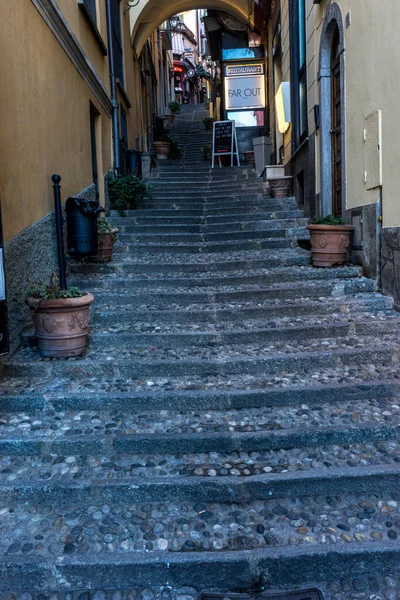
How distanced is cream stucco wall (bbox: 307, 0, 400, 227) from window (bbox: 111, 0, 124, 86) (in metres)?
5.06

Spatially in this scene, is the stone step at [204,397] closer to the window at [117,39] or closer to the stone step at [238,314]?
the stone step at [238,314]

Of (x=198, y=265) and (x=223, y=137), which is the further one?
(x=223, y=137)

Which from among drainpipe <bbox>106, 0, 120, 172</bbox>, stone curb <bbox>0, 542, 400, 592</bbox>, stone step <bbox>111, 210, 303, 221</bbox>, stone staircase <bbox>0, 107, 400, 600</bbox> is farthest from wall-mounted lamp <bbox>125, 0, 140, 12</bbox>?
stone curb <bbox>0, 542, 400, 592</bbox>

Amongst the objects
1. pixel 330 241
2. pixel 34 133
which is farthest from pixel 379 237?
pixel 34 133

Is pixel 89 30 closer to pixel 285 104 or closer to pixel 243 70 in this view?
pixel 285 104

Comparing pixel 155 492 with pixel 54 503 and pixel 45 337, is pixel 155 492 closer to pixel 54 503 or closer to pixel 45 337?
pixel 54 503

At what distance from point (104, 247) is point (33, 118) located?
1.77 meters

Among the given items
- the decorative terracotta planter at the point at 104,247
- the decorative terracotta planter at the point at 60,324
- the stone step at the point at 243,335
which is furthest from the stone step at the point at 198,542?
the decorative terracotta planter at the point at 104,247

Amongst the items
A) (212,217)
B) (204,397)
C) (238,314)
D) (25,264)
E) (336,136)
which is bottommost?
(204,397)

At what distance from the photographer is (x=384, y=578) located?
206cm

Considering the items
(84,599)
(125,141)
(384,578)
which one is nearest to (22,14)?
(84,599)

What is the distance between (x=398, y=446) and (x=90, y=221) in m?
3.90

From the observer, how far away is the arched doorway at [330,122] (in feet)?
19.9

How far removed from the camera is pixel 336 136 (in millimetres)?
6207
